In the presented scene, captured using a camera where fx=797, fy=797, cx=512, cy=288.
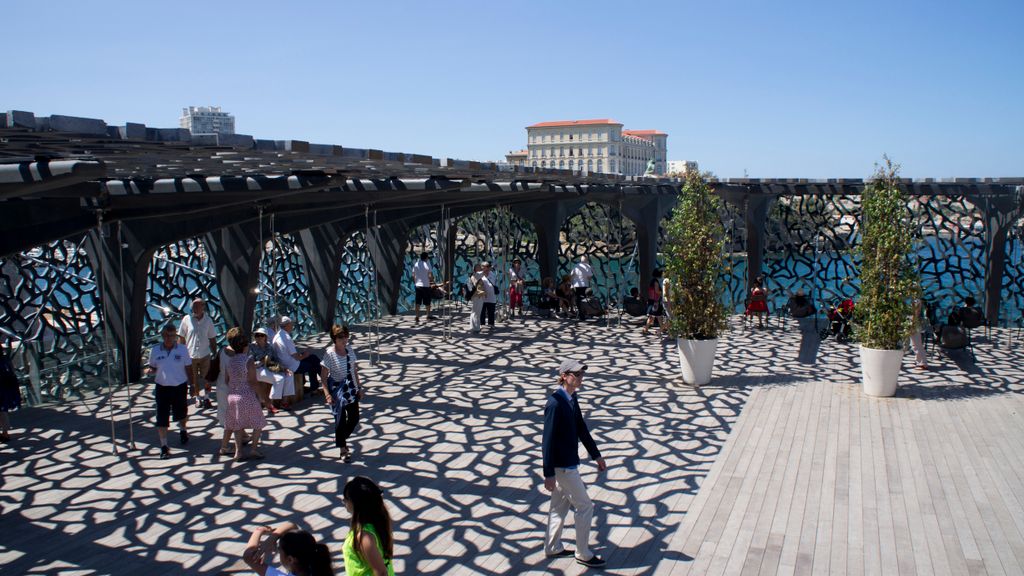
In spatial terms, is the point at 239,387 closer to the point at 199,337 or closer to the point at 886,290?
the point at 199,337

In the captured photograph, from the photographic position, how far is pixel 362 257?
1767 cm

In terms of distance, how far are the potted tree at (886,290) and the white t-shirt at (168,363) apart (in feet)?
26.7

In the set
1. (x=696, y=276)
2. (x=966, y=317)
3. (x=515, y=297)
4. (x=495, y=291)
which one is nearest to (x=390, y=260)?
(x=515, y=297)

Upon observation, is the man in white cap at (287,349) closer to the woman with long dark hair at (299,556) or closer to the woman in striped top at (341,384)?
the woman in striped top at (341,384)

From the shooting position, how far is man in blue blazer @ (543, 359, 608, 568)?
5223 millimetres

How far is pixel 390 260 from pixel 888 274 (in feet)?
35.7

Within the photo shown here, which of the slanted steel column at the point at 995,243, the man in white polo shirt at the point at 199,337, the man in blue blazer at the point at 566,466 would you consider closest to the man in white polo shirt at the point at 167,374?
the man in white polo shirt at the point at 199,337

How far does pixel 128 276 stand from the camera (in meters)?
10.9

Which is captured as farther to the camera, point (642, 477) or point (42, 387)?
point (42, 387)

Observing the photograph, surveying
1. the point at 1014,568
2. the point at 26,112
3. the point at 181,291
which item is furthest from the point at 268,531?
the point at 181,291

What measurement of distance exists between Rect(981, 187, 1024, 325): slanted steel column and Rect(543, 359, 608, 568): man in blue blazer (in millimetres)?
14076

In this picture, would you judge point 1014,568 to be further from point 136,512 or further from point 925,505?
point 136,512

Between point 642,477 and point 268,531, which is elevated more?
point 268,531

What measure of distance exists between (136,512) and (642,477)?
4330 millimetres
